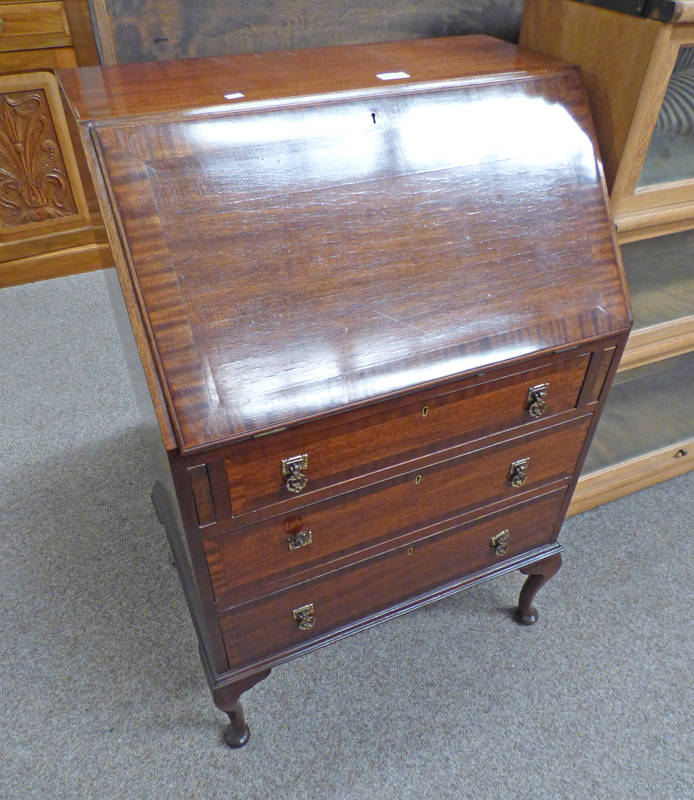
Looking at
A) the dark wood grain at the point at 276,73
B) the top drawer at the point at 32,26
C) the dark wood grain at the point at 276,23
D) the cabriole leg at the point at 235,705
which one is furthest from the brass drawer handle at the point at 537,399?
the top drawer at the point at 32,26

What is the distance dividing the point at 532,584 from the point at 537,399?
0.59 meters

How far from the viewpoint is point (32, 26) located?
2.21 meters

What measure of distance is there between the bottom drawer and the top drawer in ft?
7.21

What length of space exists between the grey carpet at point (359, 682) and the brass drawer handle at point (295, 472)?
27.2 inches

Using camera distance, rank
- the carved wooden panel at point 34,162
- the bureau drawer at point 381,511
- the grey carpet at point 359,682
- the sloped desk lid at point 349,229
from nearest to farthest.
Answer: the sloped desk lid at point 349,229 < the bureau drawer at point 381,511 < the grey carpet at point 359,682 < the carved wooden panel at point 34,162

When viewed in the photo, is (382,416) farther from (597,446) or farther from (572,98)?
(597,446)

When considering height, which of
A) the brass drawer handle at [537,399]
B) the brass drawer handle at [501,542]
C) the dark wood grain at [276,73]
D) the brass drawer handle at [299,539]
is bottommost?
the brass drawer handle at [501,542]

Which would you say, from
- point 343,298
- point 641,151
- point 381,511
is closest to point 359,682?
point 381,511

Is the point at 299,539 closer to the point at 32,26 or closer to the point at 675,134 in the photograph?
the point at 675,134

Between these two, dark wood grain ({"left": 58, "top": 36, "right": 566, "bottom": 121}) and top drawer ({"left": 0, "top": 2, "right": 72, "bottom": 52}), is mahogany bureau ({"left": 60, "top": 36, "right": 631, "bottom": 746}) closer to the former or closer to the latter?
dark wood grain ({"left": 58, "top": 36, "right": 566, "bottom": 121})

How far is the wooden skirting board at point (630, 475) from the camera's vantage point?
174cm

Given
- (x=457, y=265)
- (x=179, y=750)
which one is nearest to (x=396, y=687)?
(x=179, y=750)

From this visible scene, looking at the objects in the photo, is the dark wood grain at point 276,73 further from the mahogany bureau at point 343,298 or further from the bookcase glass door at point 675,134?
the bookcase glass door at point 675,134

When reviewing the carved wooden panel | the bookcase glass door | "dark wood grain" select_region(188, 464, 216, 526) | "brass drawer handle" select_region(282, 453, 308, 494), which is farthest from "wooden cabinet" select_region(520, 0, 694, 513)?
the carved wooden panel
